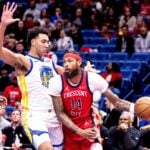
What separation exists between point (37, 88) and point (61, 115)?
543 mm

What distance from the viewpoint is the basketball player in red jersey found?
8.73 meters

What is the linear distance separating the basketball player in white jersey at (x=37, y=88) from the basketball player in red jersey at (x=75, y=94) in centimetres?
30

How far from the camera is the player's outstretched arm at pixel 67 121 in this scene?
8602 millimetres

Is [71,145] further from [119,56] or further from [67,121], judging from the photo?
[119,56]

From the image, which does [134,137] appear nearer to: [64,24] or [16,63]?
[16,63]

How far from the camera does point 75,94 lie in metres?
8.75

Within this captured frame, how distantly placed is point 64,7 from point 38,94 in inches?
486

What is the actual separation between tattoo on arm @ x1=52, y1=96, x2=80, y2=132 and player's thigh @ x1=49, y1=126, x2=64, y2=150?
40 centimetres

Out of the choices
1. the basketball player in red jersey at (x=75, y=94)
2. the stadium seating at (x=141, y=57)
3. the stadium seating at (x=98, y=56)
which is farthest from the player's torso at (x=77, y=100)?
the stadium seating at (x=98, y=56)

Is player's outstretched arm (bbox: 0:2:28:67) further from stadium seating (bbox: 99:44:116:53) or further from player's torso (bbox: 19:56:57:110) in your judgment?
stadium seating (bbox: 99:44:116:53)

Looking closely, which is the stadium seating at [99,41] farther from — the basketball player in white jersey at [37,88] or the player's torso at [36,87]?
the player's torso at [36,87]

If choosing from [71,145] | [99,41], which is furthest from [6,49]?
[99,41]

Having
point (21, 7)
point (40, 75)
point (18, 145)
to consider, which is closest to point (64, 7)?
point (21, 7)

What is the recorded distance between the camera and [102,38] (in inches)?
751
